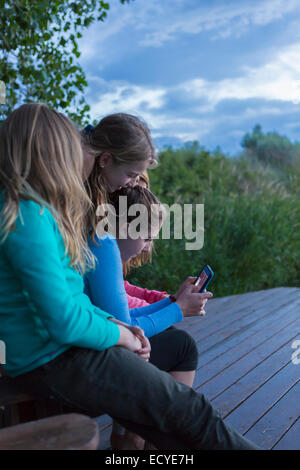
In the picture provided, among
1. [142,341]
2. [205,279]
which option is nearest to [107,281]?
[142,341]

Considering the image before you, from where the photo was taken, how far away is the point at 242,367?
2.55 m

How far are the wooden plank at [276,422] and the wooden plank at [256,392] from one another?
0.03 meters

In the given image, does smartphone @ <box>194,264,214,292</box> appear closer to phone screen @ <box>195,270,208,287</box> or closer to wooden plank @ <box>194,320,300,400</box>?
phone screen @ <box>195,270,208,287</box>

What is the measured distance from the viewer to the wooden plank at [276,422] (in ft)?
6.01

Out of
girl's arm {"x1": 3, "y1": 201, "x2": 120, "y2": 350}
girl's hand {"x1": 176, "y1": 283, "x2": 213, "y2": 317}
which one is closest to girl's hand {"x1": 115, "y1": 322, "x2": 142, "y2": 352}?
girl's arm {"x1": 3, "y1": 201, "x2": 120, "y2": 350}

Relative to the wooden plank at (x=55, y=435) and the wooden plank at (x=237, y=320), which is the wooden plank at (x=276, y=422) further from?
the wooden plank at (x=55, y=435)

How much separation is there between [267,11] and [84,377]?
5.91 metres

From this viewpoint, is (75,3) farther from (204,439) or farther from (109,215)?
(204,439)

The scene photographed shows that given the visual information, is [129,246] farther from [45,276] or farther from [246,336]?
[246,336]

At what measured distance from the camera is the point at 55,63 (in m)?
3.59

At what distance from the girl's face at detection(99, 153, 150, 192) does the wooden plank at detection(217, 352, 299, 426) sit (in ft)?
3.53

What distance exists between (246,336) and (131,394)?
6.57 ft

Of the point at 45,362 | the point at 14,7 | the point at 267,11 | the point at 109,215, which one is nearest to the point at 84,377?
the point at 45,362

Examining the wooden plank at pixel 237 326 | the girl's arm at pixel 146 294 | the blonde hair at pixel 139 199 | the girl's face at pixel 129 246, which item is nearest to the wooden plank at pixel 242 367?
the wooden plank at pixel 237 326
